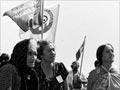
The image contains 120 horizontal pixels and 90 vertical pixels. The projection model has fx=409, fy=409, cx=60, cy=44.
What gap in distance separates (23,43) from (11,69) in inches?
15.3

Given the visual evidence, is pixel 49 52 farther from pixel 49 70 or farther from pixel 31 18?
pixel 31 18

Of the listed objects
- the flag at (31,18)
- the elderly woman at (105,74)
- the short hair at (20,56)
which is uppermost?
the flag at (31,18)

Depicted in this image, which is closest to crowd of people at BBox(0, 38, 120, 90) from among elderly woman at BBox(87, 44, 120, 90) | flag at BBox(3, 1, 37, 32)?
elderly woman at BBox(87, 44, 120, 90)

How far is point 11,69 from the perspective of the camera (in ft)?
14.8

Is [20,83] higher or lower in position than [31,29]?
lower

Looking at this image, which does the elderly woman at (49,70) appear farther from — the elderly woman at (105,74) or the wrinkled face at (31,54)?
the wrinkled face at (31,54)

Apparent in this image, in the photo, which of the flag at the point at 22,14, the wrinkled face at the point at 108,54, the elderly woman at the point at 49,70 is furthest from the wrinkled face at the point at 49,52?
the flag at the point at 22,14

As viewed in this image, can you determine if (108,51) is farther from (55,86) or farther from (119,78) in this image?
(55,86)

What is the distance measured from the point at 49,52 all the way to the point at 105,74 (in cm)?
118

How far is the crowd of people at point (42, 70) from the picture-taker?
4562 mm

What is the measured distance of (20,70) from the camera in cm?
466

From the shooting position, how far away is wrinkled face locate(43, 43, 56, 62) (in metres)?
6.02

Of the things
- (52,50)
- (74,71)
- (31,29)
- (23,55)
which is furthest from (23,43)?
(31,29)

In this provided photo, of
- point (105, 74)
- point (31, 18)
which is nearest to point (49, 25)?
point (31, 18)
